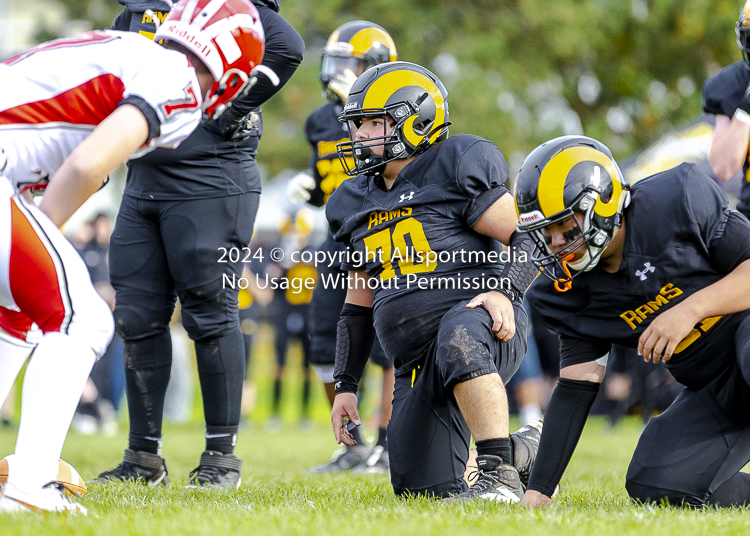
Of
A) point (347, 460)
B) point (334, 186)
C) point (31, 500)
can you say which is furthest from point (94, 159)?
point (334, 186)

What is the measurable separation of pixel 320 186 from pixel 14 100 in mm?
3314

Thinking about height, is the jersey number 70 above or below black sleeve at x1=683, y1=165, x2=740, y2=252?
below

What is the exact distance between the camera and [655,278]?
10.1 feet

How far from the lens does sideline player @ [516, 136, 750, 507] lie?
2.98m

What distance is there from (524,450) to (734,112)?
206 cm

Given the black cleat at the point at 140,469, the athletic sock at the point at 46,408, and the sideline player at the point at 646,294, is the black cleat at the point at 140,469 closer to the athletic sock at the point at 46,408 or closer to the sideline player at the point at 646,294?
the athletic sock at the point at 46,408

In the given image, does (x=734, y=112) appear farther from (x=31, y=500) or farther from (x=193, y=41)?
(x=31, y=500)

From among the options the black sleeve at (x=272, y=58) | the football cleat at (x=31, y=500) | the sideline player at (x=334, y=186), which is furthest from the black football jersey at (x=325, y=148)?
the football cleat at (x=31, y=500)

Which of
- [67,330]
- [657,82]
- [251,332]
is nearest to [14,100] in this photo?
[67,330]

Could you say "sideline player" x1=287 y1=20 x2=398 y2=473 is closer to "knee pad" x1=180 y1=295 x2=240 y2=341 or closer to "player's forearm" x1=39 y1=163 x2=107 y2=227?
"knee pad" x1=180 y1=295 x2=240 y2=341

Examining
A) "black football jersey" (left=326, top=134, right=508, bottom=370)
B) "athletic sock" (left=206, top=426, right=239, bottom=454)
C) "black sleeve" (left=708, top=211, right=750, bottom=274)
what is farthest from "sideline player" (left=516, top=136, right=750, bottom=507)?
"athletic sock" (left=206, top=426, right=239, bottom=454)

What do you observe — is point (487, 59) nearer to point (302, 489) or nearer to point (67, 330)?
point (302, 489)

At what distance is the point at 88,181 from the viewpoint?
2598 millimetres

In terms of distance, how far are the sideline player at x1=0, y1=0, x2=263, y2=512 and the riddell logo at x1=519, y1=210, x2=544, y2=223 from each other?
1190 millimetres
